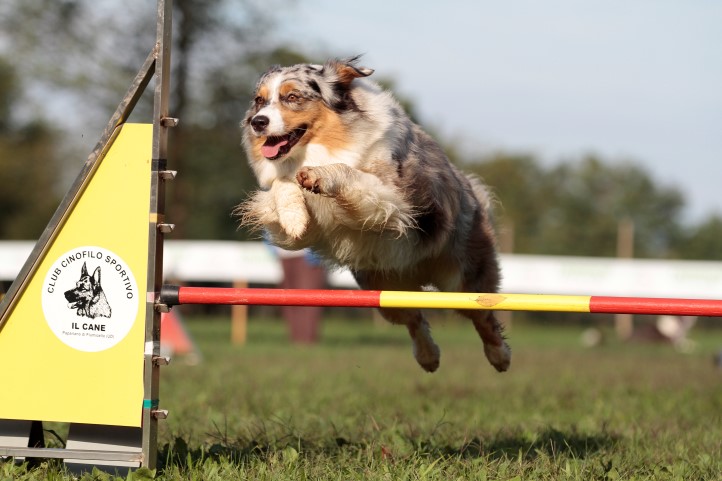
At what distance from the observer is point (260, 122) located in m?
4.58

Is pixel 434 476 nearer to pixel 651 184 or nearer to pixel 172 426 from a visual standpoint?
pixel 172 426

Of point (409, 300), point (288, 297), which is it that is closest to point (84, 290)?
point (288, 297)

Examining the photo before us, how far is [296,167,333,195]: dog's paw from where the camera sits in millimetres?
4293

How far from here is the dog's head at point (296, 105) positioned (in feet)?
15.3

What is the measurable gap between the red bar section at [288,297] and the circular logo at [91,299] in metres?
0.26

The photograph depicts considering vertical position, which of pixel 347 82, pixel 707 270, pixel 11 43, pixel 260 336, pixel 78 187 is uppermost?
pixel 11 43

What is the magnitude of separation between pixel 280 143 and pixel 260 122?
189 millimetres

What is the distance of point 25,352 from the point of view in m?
3.98

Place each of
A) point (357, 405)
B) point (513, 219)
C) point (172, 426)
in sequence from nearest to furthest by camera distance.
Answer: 1. point (172, 426)
2. point (357, 405)
3. point (513, 219)

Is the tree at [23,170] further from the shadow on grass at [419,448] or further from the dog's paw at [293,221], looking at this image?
the dog's paw at [293,221]

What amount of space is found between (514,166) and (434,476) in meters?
44.6

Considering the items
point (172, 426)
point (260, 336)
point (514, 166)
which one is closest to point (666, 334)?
point (260, 336)

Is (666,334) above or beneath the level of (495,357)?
beneath

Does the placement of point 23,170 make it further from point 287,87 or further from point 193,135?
point 287,87
